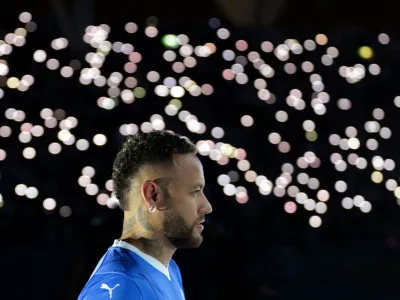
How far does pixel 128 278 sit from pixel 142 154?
0.28m

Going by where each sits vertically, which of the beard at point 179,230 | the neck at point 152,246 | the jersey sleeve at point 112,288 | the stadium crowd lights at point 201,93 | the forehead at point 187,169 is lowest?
the jersey sleeve at point 112,288

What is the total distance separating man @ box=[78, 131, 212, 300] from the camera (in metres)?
1.40

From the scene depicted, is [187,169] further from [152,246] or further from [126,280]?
[126,280]

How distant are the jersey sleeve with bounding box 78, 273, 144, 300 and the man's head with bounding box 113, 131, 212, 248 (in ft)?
0.53

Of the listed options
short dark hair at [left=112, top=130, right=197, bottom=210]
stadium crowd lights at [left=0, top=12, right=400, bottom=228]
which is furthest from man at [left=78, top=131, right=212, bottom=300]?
stadium crowd lights at [left=0, top=12, right=400, bottom=228]

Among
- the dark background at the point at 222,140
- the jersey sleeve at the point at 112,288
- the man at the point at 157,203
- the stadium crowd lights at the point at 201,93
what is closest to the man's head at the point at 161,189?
the man at the point at 157,203

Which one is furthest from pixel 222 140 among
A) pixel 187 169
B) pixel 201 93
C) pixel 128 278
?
pixel 128 278

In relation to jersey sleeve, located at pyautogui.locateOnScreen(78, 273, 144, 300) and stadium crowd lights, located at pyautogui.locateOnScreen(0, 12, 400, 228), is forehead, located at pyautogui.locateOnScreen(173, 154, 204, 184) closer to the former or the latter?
jersey sleeve, located at pyautogui.locateOnScreen(78, 273, 144, 300)

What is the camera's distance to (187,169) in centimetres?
143

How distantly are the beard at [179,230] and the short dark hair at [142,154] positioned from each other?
0.12 metres

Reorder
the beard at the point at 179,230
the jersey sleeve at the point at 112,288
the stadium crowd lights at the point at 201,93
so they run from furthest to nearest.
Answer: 1. the stadium crowd lights at the point at 201,93
2. the beard at the point at 179,230
3. the jersey sleeve at the point at 112,288

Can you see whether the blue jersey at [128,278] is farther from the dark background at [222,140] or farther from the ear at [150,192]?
the dark background at [222,140]

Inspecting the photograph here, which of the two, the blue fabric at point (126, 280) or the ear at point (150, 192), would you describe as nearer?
the blue fabric at point (126, 280)

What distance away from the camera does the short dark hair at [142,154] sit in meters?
1.43
